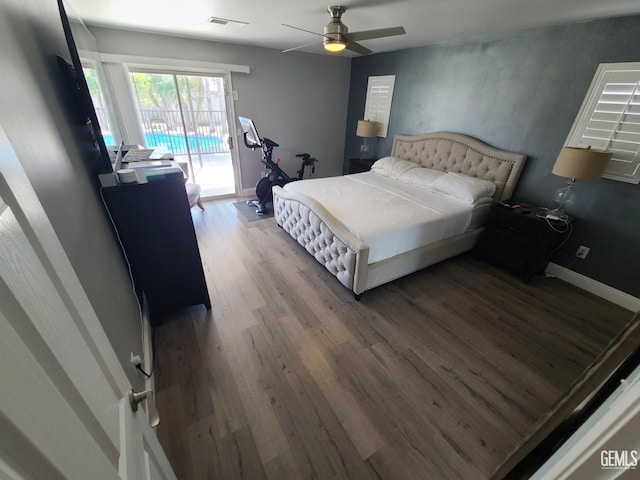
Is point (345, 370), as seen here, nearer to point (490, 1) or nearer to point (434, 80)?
point (490, 1)

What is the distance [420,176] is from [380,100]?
1810 mm

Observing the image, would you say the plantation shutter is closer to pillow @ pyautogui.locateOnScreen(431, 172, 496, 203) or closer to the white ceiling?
the white ceiling

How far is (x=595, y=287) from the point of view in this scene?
249cm

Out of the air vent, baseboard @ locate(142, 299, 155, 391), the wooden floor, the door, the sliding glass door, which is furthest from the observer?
the sliding glass door

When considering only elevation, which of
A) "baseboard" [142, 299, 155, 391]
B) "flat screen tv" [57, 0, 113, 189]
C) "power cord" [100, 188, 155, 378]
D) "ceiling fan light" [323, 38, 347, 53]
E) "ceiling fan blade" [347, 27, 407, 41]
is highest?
"ceiling fan blade" [347, 27, 407, 41]

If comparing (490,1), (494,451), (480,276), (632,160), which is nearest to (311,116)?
(490,1)

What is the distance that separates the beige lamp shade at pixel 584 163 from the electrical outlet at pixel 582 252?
0.73m

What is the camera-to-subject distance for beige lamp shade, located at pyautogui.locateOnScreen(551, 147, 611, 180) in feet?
6.91

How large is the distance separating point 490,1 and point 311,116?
10.6 feet

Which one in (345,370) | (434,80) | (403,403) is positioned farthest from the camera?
Answer: (434,80)

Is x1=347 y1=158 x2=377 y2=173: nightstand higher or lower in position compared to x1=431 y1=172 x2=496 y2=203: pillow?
lower

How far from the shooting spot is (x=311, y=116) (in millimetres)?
4824

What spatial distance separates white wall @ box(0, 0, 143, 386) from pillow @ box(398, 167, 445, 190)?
126 inches

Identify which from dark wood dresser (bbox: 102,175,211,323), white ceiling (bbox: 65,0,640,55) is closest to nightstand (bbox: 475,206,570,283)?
white ceiling (bbox: 65,0,640,55)
